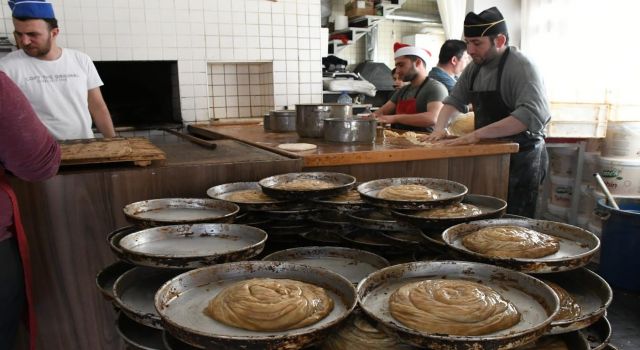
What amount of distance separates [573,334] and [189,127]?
15.0 ft

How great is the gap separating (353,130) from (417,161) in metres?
0.46

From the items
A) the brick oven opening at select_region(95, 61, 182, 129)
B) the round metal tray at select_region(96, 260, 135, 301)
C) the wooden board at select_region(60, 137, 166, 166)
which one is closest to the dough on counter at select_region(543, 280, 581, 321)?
the round metal tray at select_region(96, 260, 135, 301)

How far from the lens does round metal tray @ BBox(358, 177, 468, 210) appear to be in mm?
1582

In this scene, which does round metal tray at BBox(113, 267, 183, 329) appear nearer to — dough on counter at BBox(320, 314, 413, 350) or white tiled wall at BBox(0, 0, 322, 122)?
dough on counter at BBox(320, 314, 413, 350)

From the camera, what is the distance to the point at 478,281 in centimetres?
120

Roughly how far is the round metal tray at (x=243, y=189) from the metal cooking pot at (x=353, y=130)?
98 cm

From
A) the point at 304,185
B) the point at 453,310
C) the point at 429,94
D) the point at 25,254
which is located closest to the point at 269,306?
the point at 453,310

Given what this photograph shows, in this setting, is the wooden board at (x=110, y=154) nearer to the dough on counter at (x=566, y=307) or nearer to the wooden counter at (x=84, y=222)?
the wooden counter at (x=84, y=222)

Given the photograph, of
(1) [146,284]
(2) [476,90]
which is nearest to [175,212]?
(1) [146,284]

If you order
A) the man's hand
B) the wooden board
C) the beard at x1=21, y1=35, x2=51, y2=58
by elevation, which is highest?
the beard at x1=21, y1=35, x2=51, y2=58

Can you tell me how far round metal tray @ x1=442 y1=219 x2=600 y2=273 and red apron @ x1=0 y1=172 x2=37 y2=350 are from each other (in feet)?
4.89

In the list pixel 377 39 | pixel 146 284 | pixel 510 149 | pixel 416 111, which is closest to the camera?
pixel 146 284

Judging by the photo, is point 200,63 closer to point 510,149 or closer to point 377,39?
point 510,149

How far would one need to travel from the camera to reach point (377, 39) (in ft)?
32.4
